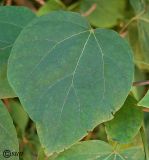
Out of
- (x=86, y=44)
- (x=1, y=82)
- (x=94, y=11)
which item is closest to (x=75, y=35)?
(x=86, y=44)

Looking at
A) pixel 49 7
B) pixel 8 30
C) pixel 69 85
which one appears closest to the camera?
pixel 69 85

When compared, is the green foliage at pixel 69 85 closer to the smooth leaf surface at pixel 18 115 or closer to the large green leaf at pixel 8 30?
the large green leaf at pixel 8 30

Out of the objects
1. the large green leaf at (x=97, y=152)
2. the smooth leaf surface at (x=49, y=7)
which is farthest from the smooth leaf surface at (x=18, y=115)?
the large green leaf at (x=97, y=152)

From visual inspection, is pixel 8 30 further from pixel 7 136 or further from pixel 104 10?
pixel 104 10

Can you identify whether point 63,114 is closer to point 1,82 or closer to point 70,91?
point 70,91

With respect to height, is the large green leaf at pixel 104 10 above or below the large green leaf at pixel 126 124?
above

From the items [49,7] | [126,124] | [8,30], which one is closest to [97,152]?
[126,124]
